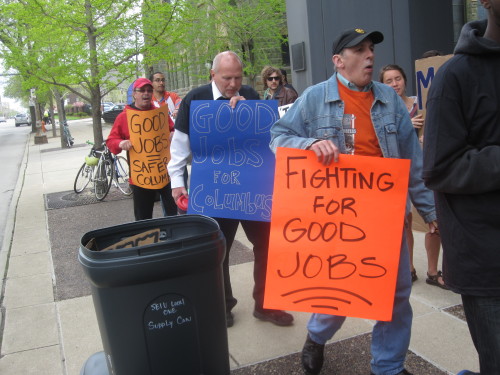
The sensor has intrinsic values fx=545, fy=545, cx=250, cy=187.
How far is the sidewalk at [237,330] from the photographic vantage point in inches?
134

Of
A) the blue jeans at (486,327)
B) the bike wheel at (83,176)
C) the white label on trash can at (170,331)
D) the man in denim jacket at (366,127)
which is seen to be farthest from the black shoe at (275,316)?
the bike wheel at (83,176)

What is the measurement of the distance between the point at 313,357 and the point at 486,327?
4.23 ft

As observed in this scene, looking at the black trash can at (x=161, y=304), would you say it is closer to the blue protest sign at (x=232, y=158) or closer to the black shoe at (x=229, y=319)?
the blue protest sign at (x=232, y=158)

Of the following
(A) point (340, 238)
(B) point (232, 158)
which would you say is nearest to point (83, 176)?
(B) point (232, 158)

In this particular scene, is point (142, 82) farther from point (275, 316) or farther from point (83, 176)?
point (83, 176)

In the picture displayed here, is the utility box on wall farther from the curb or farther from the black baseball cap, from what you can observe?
the curb

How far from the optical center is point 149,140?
532 centimetres

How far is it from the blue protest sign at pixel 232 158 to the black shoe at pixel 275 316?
0.79 m

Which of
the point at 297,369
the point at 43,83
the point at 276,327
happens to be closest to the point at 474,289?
the point at 297,369

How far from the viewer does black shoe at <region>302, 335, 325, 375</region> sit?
312 centimetres

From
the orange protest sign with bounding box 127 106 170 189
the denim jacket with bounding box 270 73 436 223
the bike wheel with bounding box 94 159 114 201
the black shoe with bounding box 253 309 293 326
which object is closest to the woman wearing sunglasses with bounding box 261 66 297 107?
the orange protest sign with bounding box 127 106 170 189

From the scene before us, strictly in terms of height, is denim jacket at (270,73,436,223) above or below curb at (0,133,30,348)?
above

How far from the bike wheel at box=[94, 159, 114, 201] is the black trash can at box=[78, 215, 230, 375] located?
7.99 m

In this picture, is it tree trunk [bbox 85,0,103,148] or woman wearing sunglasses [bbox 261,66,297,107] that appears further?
tree trunk [bbox 85,0,103,148]
